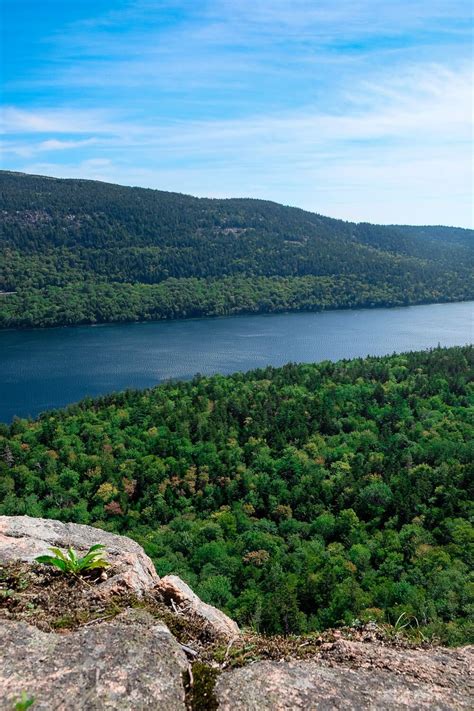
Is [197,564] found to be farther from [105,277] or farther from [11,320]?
[105,277]

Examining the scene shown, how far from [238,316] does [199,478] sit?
12539 cm

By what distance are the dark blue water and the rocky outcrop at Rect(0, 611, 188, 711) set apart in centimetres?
7789

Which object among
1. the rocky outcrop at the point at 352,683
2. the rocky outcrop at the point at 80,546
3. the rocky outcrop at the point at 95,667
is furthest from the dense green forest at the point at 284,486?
the rocky outcrop at the point at 95,667

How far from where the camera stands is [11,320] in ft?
482

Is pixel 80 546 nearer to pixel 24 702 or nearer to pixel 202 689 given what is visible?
pixel 202 689

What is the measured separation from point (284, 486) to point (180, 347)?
76444mm

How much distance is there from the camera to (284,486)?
50.0 metres

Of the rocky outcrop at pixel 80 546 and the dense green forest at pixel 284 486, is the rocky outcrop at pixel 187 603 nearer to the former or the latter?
the rocky outcrop at pixel 80 546

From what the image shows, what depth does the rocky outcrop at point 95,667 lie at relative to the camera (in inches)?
203

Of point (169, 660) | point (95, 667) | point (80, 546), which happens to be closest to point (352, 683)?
point (169, 660)

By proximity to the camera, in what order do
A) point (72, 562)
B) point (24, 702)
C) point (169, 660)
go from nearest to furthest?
point (24, 702)
point (169, 660)
point (72, 562)

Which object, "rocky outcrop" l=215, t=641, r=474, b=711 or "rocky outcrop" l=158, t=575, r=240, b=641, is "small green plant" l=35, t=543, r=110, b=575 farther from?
"rocky outcrop" l=215, t=641, r=474, b=711

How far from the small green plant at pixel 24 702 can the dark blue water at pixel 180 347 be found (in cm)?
7866

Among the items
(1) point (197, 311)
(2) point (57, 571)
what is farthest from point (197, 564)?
(1) point (197, 311)
